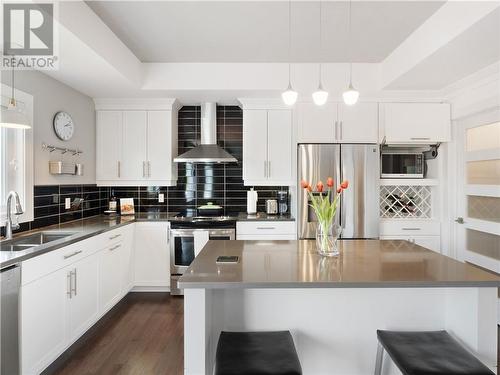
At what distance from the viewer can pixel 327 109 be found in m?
3.74

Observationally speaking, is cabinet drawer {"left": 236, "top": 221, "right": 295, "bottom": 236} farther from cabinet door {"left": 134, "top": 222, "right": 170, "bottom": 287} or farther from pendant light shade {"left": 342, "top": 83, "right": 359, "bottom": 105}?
pendant light shade {"left": 342, "top": 83, "right": 359, "bottom": 105}

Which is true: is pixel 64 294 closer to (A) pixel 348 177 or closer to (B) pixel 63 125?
(B) pixel 63 125

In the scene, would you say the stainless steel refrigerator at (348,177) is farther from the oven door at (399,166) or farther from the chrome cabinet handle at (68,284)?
the chrome cabinet handle at (68,284)

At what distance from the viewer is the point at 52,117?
314cm

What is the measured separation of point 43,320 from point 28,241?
79cm

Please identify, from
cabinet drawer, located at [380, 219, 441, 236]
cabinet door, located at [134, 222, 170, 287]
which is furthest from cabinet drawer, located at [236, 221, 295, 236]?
cabinet drawer, located at [380, 219, 441, 236]

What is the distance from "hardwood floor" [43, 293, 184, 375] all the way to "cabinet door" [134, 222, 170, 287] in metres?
0.33

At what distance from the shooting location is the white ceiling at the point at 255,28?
2.44 meters

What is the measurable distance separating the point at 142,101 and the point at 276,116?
1680 millimetres

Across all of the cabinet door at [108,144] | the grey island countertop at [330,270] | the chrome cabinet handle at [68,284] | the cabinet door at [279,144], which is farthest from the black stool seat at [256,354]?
the cabinet door at [108,144]

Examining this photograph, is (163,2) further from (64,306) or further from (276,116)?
Result: (64,306)

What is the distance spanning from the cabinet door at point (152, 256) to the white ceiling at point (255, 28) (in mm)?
1938

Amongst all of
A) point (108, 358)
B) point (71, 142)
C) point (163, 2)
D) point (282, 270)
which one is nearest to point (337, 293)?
point (282, 270)

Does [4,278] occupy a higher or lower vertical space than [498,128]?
lower
